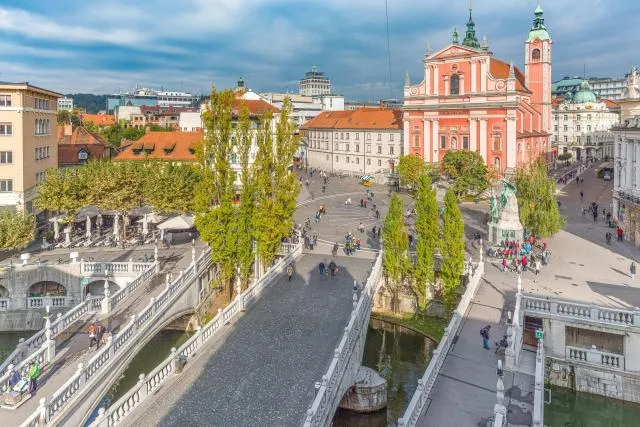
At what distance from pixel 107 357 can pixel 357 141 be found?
74.8 metres

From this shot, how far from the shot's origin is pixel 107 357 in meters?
19.9

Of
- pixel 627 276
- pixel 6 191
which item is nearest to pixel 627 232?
pixel 627 276

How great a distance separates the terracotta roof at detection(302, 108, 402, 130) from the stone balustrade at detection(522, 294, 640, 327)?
61.2 meters

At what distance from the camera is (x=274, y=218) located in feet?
103

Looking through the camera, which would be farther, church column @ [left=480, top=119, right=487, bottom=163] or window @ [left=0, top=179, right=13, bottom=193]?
church column @ [left=480, top=119, right=487, bottom=163]

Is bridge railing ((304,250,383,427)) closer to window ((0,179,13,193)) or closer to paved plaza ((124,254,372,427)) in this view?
paved plaza ((124,254,372,427))

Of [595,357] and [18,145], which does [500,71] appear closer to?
[595,357]

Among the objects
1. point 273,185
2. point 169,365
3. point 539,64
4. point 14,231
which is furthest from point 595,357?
point 539,64

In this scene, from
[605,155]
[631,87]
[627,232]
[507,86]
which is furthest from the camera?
[605,155]

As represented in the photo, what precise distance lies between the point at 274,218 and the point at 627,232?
28260 millimetres

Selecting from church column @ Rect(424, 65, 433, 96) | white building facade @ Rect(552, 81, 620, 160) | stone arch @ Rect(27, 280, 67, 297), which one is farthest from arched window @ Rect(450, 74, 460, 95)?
white building facade @ Rect(552, 81, 620, 160)

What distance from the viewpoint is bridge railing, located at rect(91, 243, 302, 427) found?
1584cm

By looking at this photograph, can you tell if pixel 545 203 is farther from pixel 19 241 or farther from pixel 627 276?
pixel 19 241

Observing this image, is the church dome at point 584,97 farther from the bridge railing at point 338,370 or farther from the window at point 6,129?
the window at point 6,129
